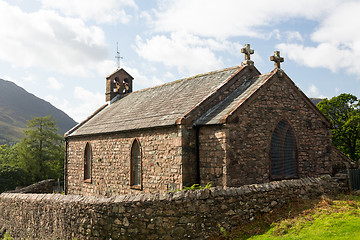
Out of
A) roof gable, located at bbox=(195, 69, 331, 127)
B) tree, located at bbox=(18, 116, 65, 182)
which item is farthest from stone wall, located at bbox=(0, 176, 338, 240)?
tree, located at bbox=(18, 116, 65, 182)

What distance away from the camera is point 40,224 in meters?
13.8

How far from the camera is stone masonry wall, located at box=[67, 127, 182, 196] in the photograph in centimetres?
1441

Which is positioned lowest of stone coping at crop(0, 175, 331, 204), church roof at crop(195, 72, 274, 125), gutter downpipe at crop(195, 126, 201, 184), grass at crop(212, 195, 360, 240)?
grass at crop(212, 195, 360, 240)

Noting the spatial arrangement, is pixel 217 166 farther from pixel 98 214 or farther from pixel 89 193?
pixel 89 193

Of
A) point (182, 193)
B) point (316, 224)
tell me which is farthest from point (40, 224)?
point (316, 224)

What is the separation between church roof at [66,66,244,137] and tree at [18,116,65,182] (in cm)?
1728

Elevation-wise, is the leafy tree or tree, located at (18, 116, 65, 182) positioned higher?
tree, located at (18, 116, 65, 182)

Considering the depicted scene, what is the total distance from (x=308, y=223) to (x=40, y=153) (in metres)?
37.4

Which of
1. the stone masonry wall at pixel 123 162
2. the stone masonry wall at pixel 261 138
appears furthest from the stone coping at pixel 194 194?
the stone masonry wall at pixel 123 162

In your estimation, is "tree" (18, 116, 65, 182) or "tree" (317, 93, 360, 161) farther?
"tree" (18, 116, 65, 182)

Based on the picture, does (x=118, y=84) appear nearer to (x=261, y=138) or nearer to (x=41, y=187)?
(x=41, y=187)

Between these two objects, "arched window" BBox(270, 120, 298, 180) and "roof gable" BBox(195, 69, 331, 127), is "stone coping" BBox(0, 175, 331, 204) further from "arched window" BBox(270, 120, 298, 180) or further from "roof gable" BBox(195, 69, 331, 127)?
"roof gable" BBox(195, 69, 331, 127)

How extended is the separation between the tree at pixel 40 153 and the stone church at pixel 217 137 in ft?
68.2

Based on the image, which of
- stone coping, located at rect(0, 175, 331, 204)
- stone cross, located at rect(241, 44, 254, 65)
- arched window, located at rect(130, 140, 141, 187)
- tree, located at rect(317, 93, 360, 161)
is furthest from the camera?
tree, located at rect(317, 93, 360, 161)
